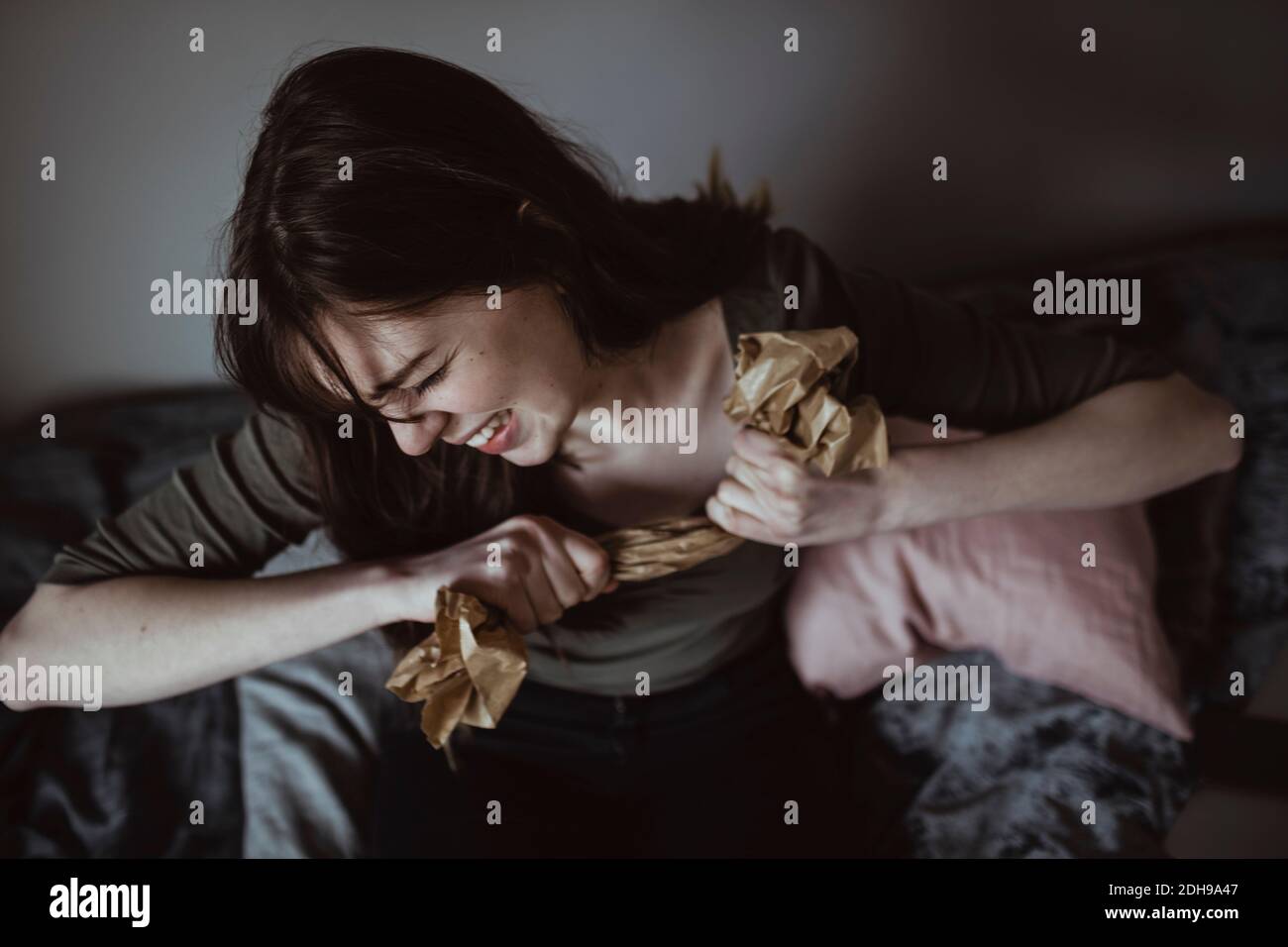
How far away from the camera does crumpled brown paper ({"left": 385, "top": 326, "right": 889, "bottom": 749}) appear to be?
2.35ft

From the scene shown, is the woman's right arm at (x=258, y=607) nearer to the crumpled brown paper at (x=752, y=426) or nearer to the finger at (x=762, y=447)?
the crumpled brown paper at (x=752, y=426)

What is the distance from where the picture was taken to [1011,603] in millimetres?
962

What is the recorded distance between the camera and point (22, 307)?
95cm

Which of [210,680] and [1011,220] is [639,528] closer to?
[210,680]

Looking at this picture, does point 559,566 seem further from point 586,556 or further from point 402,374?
point 402,374

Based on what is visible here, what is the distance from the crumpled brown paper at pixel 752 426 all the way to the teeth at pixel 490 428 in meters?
0.13

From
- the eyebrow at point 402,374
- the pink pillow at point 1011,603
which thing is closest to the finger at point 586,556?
the eyebrow at point 402,374

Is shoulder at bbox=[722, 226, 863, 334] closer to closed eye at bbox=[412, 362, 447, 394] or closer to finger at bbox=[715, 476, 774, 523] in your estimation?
finger at bbox=[715, 476, 774, 523]

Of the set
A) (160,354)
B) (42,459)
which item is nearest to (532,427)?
(160,354)

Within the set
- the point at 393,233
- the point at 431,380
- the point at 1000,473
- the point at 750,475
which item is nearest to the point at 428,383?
the point at 431,380

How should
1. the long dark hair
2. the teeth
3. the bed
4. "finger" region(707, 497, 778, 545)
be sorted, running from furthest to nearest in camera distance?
the bed → "finger" region(707, 497, 778, 545) → the teeth → the long dark hair

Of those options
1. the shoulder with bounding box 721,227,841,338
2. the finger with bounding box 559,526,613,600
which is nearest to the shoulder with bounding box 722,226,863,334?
the shoulder with bounding box 721,227,841,338

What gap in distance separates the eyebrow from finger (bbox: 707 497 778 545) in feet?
1.04

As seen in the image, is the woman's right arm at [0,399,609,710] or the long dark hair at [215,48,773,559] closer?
the long dark hair at [215,48,773,559]
